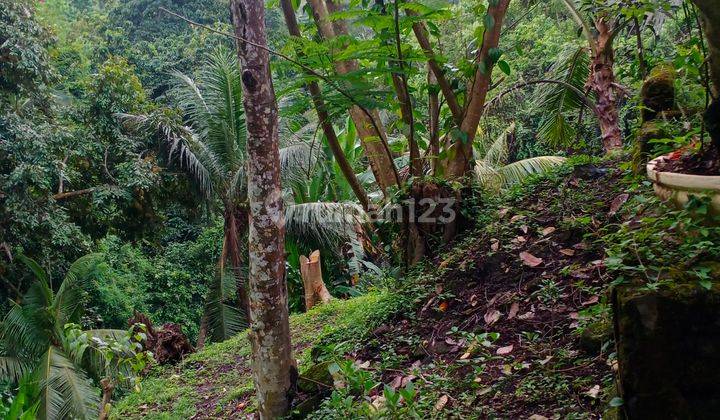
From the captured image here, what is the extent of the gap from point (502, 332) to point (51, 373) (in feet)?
23.7

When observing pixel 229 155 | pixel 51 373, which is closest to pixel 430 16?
pixel 51 373

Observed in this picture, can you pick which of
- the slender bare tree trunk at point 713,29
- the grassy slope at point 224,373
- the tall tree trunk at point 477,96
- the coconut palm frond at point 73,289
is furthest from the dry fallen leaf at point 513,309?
the coconut palm frond at point 73,289

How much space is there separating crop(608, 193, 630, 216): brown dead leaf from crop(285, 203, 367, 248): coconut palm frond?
26.5 feet

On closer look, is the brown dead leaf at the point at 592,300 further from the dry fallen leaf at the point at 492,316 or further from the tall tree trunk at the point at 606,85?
the tall tree trunk at the point at 606,85

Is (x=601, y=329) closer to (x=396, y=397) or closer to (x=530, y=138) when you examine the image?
(x=396, y=397)

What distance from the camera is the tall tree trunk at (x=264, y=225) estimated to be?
362cm

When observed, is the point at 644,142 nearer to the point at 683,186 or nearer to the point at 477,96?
the point at 477,96

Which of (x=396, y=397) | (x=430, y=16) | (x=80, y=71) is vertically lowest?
(x=396, y=397)

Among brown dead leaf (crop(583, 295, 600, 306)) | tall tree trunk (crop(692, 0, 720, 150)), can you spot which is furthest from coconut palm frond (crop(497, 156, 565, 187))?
tall tree trunk (crop(692, 0, 720, 150))

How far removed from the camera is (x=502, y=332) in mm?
3584

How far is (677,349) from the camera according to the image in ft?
6.09

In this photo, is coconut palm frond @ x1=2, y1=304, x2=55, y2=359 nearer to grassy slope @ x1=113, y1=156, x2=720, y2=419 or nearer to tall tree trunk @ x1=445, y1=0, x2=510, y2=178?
grassy slope @ x1=113, y1=156, x2=720, y2=419

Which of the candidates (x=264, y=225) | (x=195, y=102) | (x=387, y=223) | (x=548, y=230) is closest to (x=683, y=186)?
(x=548, y=230)

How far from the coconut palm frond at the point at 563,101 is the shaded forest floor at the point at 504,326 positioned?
106 inches
